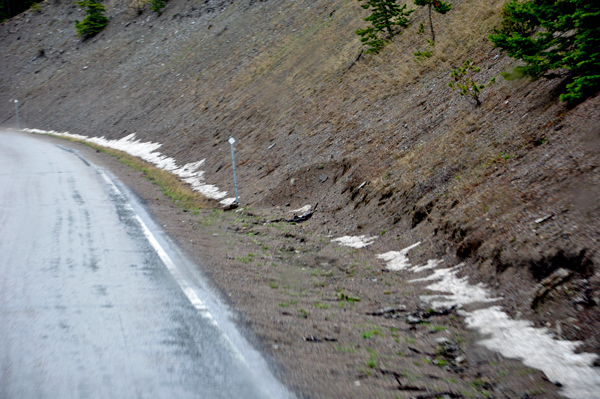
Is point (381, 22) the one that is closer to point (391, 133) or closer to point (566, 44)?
point (391, 133)

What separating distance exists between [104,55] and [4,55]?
53.5 ft

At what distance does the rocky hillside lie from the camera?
6.27 metres

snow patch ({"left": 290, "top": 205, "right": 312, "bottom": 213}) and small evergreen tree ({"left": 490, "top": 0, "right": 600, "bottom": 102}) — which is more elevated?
small evergreen tree ({"left": 490, "top": 0, "right": 600, "bottom": 102})

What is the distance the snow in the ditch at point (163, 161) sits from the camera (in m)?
15.7

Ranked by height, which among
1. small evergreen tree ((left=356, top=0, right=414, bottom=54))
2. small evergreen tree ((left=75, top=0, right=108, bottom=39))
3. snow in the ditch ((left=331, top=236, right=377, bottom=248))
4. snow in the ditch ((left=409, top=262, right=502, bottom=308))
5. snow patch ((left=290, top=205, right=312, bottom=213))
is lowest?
snow in the ditch ((left=331, top=236, right=377, bottom=248))

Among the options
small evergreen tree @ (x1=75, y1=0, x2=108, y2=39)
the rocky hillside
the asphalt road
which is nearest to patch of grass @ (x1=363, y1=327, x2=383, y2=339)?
the asphalt road

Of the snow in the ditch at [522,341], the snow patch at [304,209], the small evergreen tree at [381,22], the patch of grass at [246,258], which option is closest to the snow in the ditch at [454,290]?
the snow in the ditch at [522,341]

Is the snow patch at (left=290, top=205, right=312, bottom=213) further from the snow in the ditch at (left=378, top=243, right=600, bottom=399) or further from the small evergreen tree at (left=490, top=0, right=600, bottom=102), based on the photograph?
the small evergreen tree at (left=490, top=0, right=600, bottom=102)

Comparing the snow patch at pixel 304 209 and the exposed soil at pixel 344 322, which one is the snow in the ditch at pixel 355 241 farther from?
the snow patch at pixel 304 209

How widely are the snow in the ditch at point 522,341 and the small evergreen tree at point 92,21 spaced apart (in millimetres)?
45729

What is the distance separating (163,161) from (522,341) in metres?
18.1

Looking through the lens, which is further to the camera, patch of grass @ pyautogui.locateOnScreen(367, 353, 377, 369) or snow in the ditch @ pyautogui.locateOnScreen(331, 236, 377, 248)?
snow in the ditch @ pyautogui.locateOnScreen(331, 236, 377, 248)

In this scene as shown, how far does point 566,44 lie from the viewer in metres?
8.25

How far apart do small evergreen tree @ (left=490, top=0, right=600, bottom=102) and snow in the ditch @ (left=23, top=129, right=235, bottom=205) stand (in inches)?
332
